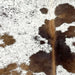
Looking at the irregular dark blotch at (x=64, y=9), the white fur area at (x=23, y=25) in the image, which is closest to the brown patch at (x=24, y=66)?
the white fur area at (x=23, y=25)

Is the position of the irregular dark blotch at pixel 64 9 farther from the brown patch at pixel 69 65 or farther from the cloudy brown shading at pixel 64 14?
the brown patch at pixel 69 65

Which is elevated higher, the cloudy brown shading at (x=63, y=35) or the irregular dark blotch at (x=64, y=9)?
the irregular dark blotch at (x=64, y=9)

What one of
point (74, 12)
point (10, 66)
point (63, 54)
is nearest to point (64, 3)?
point (74, 12)

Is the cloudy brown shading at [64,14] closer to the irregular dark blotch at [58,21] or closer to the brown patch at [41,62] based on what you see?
the irregular dark blotch at [58,21]

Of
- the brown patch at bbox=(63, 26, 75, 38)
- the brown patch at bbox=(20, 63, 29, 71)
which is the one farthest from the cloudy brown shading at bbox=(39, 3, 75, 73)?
the brown patch at bbox=(20, 63, 29, 71)

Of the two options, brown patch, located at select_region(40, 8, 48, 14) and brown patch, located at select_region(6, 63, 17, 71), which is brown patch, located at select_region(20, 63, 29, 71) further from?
brown patch, located at select_region(40, 8, 48, 14)

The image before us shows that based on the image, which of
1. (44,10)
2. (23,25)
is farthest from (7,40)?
(44,10)

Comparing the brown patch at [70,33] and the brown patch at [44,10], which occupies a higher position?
the brown patch at [44,10]

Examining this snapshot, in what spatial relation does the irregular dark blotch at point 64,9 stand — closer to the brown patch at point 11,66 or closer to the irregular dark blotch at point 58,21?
the irregular dark blotch at point 58,21

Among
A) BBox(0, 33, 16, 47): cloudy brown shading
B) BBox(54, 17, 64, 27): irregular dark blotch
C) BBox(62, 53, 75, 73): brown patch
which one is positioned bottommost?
BBox(62, 53, 75, 73): brown patch

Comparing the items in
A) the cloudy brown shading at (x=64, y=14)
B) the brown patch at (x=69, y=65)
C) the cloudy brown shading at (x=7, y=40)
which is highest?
the cloudy brown shading at (x=64, y=14)

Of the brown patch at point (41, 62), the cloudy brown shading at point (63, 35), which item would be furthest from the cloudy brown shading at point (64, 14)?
the brown patch at point (41, 62)

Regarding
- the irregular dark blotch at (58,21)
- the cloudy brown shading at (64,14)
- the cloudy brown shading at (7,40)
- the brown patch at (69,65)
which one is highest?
the cloudy brown shading at (64,14)
